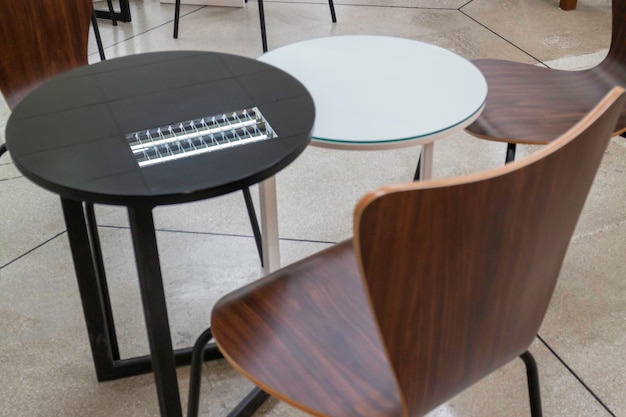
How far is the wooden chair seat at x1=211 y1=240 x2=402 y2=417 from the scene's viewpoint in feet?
3.77

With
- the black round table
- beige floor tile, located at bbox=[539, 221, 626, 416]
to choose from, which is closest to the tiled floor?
beige floor tile, located at bbox=[539, 221, 626, 416]

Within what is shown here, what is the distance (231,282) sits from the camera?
7.00 feet

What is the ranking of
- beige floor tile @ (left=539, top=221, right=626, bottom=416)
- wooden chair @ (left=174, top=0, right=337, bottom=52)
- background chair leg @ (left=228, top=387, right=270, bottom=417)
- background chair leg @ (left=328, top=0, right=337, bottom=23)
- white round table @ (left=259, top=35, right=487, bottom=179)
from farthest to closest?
background chair leg @ (left=328, top=0, right=337, bottom=23), wooden chair @ (left=174, top=0, right=337, bottom=52), beige floor tile @ (left=539, top=221, right=626, bottom=416), background chair leg @ (left=228, top=387, right=270, bottom=417), white round table @ (left=259, top=35, right=487, bottom=179)

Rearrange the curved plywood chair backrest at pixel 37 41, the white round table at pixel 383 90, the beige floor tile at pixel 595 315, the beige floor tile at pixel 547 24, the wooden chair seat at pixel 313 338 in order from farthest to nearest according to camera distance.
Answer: the beige floor tile at pixel 547 24 → the curved plywood chair backrest at pixel 37 41 → the beige floor tile at pixel 595 315 → the white round table at pixel 383 90 → the wooden chair seat at pixel 313 338

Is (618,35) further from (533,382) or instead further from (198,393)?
(198,393)

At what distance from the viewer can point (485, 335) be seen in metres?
1.03

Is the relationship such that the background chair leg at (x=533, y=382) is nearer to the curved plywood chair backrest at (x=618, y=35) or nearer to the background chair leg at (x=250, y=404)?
the background chair leg at (x=250, y=404)

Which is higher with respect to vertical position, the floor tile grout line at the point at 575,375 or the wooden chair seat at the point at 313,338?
the wooden chair seat at the point at 313,338

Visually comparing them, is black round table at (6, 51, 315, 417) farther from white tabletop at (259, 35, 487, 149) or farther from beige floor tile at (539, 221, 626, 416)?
beige floor tile at (539, 221, 626, 416)

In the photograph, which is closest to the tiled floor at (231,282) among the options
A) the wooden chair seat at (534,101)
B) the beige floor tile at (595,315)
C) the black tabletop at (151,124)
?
the beige floor tile at (595,315)

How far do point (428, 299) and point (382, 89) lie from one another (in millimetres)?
886

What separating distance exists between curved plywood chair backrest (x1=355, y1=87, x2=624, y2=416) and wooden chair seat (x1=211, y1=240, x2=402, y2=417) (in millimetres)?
146

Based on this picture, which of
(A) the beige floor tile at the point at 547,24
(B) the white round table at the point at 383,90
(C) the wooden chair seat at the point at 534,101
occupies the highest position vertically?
(B) the white round table at the point at 383,90

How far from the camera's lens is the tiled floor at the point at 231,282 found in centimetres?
177
